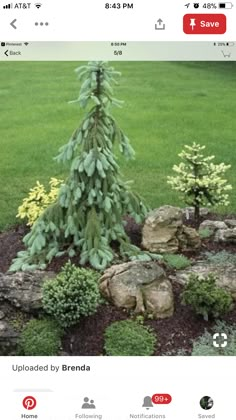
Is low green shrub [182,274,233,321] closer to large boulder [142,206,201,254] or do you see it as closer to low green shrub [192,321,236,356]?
low green shrub [192,321,236,356]

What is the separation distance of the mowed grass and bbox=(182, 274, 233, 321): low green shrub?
2.13 ft

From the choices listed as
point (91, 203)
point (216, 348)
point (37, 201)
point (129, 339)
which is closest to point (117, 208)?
point (91, 203)

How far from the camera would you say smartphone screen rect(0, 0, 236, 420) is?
9.26 feet

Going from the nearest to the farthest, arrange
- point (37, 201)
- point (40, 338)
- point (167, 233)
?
point (40, 338) < point (37, 201) < point (167, 233)

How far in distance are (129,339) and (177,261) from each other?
2.39 ft

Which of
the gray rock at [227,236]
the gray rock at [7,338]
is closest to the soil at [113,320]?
the gray rock at [7,338]

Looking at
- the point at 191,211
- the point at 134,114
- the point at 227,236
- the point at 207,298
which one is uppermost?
the point at 134,114

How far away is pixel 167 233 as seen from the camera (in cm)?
400

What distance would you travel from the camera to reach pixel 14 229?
156 inches

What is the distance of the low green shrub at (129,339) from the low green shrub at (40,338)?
0.22 meters
